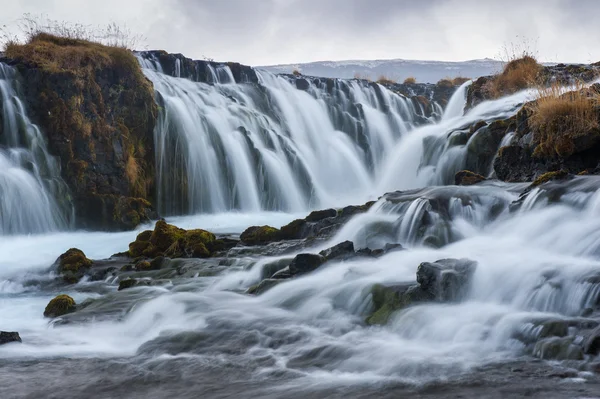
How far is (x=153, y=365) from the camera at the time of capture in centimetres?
613

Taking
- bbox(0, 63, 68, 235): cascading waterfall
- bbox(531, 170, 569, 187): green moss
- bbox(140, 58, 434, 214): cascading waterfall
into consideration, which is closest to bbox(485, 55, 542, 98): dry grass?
bbox(140, 58, 434, 214): cascading waterfall

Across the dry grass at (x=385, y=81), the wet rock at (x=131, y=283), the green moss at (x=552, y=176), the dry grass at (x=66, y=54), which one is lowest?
the wet rock at (x=131, y=283)

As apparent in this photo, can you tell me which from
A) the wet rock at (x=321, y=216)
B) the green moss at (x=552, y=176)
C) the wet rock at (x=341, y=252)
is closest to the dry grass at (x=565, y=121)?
the green moss at (x=552, y=176)

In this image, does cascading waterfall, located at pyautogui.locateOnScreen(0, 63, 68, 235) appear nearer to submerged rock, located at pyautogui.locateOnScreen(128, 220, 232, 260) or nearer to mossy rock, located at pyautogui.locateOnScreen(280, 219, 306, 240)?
submerged rock, located at pyautogui.locateOnScreen(128, 220, 232, 260)

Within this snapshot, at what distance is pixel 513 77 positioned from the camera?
19.7 meters

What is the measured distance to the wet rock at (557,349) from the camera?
5316 mm

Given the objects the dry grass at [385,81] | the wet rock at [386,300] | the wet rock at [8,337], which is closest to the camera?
the wet rock at [8,337]

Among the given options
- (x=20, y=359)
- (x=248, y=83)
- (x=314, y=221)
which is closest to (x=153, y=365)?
(x=20, y=359)

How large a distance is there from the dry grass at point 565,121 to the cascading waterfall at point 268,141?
350 inches

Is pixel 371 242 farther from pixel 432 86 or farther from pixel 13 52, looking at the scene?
pixel 432 86

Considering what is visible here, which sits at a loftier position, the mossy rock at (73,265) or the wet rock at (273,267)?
the mossy rock at (73,265)

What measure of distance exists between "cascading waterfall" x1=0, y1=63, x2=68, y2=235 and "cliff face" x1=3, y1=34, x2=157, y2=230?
0.31m

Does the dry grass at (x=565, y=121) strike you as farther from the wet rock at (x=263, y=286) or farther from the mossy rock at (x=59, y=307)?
the mossy rock at (x=59, y=307)

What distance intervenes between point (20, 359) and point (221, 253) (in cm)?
567
